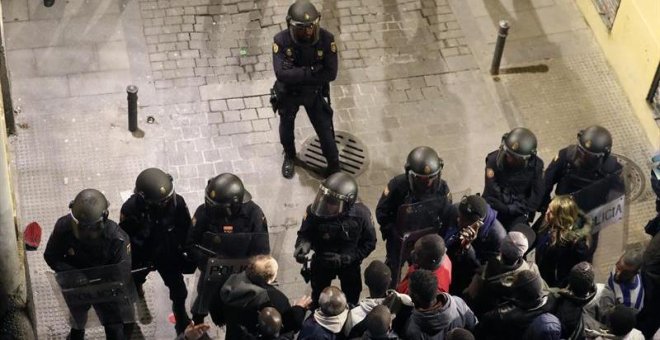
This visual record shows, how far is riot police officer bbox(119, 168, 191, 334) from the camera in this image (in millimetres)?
9891

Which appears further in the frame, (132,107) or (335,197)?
(132,107)

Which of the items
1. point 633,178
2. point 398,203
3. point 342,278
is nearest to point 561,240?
point 398,203

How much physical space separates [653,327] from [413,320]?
3.05m

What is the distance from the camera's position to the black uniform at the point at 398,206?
10398 millimetres

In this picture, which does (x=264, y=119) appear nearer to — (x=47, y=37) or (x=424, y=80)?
(x=424, y=80)

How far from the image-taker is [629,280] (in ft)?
32.1

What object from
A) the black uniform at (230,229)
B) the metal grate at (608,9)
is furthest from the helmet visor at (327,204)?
the metal grate at (608,9)

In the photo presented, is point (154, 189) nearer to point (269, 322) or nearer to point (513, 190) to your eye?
point (269, 322)

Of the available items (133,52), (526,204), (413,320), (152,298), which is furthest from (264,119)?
(413,320)

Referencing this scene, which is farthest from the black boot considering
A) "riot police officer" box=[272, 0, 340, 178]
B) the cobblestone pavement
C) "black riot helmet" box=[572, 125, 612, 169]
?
"black riot helmet" box=[572, 125, 612, 169]

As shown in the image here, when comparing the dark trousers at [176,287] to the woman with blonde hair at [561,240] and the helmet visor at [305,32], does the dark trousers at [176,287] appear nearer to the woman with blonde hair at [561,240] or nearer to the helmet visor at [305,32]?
the helmet visor at [305,32]

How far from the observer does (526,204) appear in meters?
10.7

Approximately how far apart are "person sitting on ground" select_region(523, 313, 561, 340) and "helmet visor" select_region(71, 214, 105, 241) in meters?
3.67

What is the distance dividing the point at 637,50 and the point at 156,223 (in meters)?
6.68
